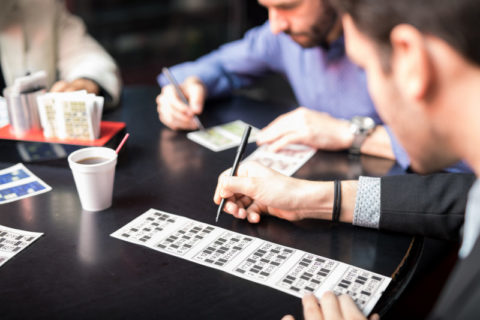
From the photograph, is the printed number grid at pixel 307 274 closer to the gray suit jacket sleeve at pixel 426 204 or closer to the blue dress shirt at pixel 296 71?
the gray suit jacket sleeve at pixel 426 204

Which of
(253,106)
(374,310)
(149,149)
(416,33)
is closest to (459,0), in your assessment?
(416,33)

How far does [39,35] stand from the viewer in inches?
80.7

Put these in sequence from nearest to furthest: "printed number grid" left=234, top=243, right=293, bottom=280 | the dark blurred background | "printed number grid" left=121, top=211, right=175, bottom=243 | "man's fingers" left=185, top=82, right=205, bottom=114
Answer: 1. "printed number grid" left=234, top=243, right=293, bottom=280
2. "printed number grid" left=121, top=211, right=175, bottom=243
3. "man's fingers" left=185, top=82, right=205, bottom=114
4. the dark blurred background

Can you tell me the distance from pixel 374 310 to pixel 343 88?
1157mm

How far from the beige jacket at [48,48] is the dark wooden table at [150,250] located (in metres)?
0.62

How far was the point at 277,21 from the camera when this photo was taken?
159 centimetres

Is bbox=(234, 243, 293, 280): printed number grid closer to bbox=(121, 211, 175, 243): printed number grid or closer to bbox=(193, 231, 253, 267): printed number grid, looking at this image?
bbox=(193, 231, 253, 267): printed number grid

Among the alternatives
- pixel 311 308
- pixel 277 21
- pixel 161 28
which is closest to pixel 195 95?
pixel 277 21

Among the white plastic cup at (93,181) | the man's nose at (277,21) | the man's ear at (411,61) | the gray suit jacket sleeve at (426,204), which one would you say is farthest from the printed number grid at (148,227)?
the man's nose at (277,21)

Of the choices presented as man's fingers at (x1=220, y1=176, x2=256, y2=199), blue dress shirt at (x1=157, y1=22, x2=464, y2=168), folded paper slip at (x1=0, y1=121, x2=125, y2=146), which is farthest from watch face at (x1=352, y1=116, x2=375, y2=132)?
folded paper slip at (x1=0, y1=121, x2=125, y2=146)

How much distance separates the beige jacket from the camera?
6.29 feet

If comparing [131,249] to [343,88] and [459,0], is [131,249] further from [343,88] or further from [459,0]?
[343,88]

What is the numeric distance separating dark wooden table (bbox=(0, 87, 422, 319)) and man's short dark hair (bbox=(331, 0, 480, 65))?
475 millimetres

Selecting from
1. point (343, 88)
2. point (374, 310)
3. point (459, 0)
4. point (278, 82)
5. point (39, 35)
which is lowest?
point (278, 82)
